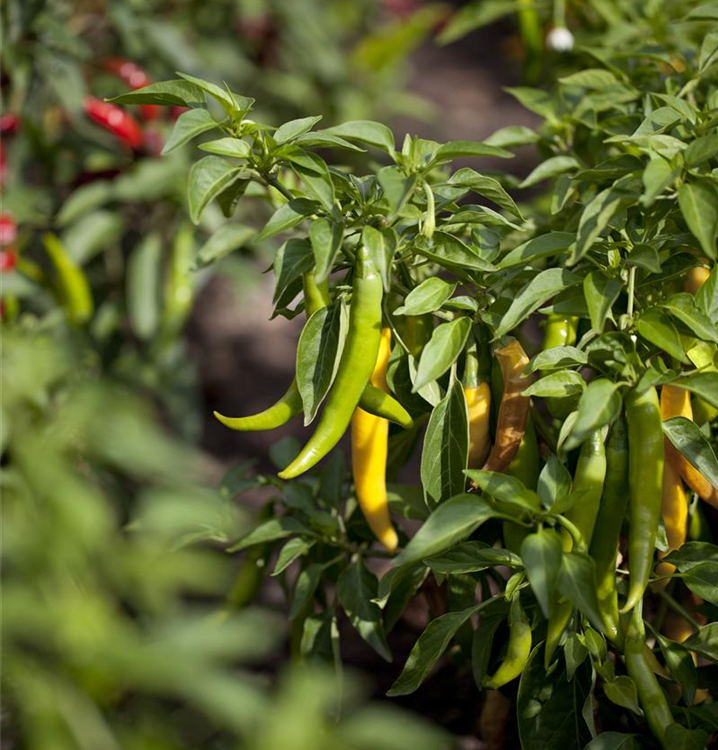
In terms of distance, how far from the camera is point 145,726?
0.57 meters

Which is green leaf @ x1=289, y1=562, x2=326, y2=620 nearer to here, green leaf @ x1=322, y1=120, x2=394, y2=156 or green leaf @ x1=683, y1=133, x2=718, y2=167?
green leaf @ x1=322, y1=120, x2=394, y2=156

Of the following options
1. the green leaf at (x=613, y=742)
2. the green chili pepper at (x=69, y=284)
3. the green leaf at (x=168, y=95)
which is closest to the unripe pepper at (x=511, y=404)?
the green leaf at (x=613, y=742)

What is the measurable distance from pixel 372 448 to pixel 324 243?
0.29 m

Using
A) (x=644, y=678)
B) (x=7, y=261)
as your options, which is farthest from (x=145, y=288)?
(x=644, y=678)

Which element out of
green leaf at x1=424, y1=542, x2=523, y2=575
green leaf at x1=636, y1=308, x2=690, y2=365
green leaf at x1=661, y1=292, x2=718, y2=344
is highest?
green leaf at x1=661, y1=292, x2=718, y2=344

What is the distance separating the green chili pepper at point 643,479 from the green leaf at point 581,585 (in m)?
0.12

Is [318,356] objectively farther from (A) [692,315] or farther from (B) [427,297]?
(A) [692,315]

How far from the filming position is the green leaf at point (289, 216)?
39.6 inches

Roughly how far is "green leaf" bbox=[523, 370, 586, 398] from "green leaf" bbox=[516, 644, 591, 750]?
0.32 metres

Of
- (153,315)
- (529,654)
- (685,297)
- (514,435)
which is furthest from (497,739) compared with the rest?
(153,315)

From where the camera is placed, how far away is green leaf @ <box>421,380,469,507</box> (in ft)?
3.45

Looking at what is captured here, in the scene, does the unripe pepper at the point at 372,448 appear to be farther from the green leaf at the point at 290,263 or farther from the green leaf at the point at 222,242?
the green leaf at the point at 222,242

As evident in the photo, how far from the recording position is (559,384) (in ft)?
3.24

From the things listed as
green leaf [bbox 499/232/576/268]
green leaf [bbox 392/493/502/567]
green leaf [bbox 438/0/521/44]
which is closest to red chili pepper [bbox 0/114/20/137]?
green leaf [bbox 438/0/521/44]
